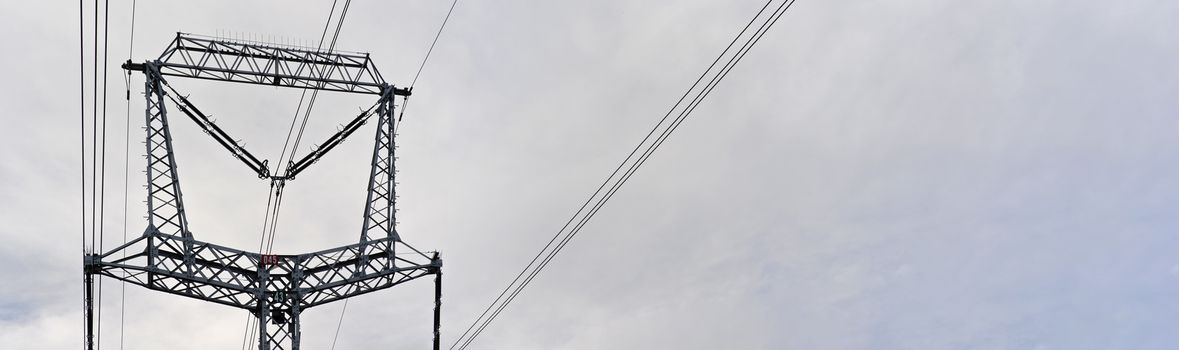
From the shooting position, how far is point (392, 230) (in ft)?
116

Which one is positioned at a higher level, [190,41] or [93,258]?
[190,41]

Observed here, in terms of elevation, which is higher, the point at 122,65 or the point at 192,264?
the point at 122,65

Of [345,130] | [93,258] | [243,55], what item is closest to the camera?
[93,258]

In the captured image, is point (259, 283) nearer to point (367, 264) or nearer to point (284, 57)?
point (367, 264)

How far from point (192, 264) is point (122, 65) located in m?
6.09

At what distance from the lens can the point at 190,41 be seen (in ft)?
112

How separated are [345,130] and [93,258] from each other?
8795mm

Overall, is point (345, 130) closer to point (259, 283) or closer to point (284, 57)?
point (284, 57)

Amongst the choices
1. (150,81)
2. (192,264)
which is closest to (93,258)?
(192,264)

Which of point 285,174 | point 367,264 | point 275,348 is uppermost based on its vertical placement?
point 285,174

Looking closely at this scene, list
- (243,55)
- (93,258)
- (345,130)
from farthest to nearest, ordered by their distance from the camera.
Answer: (345,130) → (243,55) → (93,258)

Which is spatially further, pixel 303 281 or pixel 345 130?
pixel 345 130

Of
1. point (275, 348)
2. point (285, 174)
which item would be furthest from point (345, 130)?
point (275, 348)

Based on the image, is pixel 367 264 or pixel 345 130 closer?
pixel 367 264
